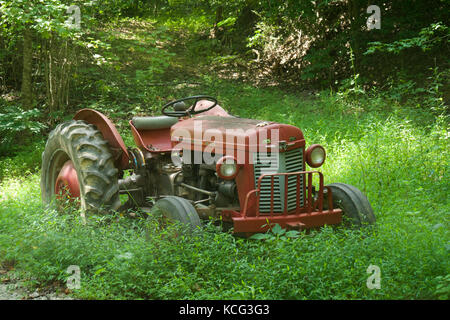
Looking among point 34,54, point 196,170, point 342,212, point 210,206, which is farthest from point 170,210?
point 34,54

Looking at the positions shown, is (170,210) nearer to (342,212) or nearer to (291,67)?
(342,212)

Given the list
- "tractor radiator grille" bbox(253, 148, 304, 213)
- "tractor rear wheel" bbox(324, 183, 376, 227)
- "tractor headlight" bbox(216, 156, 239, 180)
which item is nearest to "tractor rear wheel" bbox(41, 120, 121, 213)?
"tractor headlight" bbox(216, 156, 239, 180)

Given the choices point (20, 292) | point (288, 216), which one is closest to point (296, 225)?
point (288, 216)

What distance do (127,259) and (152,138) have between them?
2.31m

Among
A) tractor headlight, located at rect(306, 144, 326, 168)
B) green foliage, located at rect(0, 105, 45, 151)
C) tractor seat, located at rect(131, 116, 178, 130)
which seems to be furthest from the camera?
green foliage, located at rect(0, 105, 45, 151)

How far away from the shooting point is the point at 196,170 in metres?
5.10

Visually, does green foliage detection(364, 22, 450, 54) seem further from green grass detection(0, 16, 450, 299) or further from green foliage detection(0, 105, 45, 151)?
green foliage detection(0, 105, 45, 151)

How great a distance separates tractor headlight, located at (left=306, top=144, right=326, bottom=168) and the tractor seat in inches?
74.5

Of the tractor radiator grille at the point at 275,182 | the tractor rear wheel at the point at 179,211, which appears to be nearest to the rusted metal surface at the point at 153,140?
the tractor rear wheel at the point at 179,211

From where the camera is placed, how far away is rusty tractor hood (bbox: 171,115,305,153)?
4.48 metres

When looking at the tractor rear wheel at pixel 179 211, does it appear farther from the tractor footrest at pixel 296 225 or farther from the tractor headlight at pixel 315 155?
the tractor headlight at pixel 315 155

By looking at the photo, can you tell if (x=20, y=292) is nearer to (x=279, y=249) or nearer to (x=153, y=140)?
(x=279, y=249)

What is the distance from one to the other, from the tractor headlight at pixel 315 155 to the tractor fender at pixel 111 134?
78.1 inches

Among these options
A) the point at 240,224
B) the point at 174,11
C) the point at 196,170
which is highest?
the point at 174,11
